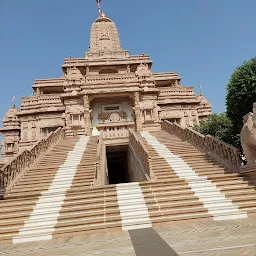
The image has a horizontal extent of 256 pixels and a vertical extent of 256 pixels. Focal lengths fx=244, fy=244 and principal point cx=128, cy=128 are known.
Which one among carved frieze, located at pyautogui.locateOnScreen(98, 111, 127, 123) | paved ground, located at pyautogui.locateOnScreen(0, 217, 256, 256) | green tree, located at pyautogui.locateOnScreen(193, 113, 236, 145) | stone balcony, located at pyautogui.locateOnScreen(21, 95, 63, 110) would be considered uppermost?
stone balcony, located at pyautogui.locateOnScreen(21, 95, 63, 110)

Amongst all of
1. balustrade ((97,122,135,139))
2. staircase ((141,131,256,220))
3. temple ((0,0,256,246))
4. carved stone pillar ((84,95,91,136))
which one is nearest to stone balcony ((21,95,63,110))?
temple ((0,0,256,246))

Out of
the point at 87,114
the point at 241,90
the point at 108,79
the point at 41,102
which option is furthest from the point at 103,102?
the point at 241,90

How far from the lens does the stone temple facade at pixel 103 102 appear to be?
23875 millimetres

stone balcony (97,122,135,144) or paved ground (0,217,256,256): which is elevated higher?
stone balcony (97,122,135,144)

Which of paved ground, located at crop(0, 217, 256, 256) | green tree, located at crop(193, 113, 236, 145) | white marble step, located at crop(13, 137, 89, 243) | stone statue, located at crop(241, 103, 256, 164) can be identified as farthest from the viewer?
green tree, located at crop(193, 113, 236, 145)

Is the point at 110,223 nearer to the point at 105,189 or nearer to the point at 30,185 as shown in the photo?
the point at 105,189

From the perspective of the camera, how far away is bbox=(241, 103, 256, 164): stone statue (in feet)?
29.0

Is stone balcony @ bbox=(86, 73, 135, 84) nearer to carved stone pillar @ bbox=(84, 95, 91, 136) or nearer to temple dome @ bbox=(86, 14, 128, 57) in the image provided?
carved stone pillar @ bbox=(84, 95, 91, 136)

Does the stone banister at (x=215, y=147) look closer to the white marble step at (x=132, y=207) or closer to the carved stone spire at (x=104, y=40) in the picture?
the white marble step at (x=132, y=207)

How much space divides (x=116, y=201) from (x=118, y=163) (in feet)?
54.6

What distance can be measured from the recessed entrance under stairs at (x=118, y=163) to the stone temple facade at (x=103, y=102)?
156 cm

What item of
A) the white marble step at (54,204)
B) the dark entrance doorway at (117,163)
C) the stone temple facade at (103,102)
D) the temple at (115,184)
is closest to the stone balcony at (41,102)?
the stone temple facade at (103,102)

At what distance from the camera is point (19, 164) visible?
1153 cm

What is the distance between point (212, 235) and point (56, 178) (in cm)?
764
